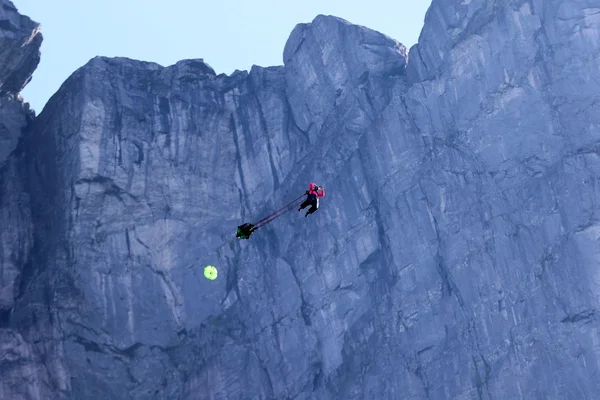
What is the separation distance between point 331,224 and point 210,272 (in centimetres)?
1074

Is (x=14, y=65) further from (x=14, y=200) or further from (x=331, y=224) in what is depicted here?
(x=331, y=224)

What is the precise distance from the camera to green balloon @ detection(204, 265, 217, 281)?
312 ft

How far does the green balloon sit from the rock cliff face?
81cm

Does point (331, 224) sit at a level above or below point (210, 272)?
above

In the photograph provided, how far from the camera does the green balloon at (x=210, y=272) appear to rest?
95.0m

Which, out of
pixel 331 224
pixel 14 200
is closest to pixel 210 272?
pixel 331 224

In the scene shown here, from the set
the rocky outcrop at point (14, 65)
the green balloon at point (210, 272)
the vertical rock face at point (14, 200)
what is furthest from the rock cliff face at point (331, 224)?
the rocky outcrop at point (14, 65)

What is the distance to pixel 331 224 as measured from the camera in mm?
97688

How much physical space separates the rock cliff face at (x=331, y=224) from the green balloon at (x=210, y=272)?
0.81m

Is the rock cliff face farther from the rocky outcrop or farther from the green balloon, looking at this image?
the rocky outcrop

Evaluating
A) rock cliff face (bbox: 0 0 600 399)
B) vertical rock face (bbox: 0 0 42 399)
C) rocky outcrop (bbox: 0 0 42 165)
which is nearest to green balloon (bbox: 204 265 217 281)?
rock cliff face (bbox: 0 0 600 399)

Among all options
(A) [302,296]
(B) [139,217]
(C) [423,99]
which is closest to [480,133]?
(C) [423,99]

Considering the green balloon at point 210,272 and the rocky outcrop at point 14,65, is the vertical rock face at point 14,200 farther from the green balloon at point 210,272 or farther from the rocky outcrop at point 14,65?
the green balloon at point 210,272

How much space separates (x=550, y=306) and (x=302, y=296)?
19.9 meters
